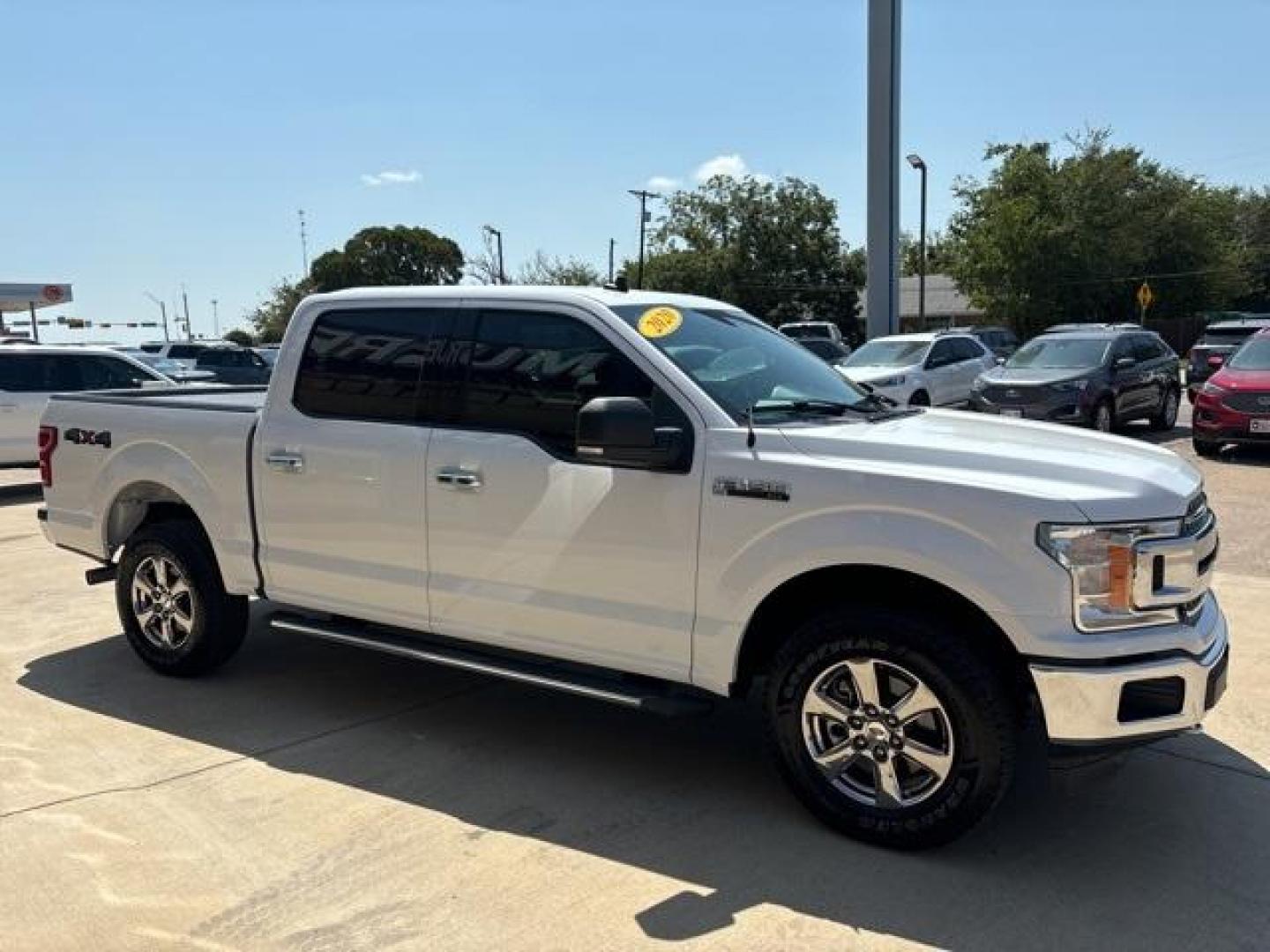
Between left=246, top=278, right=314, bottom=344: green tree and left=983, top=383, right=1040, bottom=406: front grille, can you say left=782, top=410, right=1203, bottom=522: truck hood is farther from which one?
left=246, top=278, right=314, bottom=344: green tree

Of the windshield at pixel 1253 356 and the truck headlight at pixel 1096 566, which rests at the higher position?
the windshield at pixel 1253 356

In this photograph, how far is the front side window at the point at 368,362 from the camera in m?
4.63

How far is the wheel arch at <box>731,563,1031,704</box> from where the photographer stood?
11.4 ft

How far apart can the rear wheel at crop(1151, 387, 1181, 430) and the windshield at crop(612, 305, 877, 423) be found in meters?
13.9

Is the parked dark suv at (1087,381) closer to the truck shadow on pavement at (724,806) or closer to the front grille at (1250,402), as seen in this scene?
the front grille at (1250,402)

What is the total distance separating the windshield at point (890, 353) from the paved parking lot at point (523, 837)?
12392 mm

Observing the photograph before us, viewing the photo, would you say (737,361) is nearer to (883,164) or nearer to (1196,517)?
(1196,517)

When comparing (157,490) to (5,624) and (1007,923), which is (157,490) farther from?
(1007,923)

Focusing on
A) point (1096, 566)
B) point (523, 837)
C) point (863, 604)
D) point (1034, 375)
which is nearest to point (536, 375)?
point (863, 604)

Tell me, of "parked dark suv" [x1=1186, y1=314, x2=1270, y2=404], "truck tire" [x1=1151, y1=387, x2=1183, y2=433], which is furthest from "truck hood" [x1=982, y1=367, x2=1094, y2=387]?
"parked dark suv" [x1=1186, y1=314, x2=1270, y2=404]

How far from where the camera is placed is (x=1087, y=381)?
14.6 meters

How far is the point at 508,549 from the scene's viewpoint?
4223mm

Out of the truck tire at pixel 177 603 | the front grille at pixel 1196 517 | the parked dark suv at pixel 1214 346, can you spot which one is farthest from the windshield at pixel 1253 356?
the truck tire at pixel 177 603

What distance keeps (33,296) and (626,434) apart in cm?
4972
